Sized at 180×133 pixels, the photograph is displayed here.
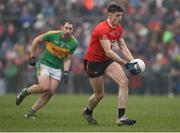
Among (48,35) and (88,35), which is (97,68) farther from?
(88,35)

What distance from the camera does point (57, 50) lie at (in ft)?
53.5

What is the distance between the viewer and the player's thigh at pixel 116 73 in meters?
14.1

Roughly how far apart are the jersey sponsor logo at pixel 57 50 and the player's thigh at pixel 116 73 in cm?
209


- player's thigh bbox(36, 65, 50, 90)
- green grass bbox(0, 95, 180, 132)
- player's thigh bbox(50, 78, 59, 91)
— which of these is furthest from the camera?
player's thigh bbox(50, 78, 59, 91)

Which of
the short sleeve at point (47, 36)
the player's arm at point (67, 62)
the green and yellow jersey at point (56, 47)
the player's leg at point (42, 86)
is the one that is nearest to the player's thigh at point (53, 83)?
the player's leg at point (42, 86)

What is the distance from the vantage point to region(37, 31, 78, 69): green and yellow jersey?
16188 mm

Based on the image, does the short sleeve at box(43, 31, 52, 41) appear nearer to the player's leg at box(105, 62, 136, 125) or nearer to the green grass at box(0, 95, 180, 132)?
the green grass at box(0, 95, 180, 132)

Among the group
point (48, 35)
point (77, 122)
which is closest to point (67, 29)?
point (48, 35)

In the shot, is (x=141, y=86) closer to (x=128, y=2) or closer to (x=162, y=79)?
(x=162, y=79)

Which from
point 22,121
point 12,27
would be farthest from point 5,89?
point 22,121

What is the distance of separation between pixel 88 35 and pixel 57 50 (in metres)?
14.3


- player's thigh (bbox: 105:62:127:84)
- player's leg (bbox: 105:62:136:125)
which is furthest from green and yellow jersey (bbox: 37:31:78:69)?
player's leg (bbox: 105:62:136:125)

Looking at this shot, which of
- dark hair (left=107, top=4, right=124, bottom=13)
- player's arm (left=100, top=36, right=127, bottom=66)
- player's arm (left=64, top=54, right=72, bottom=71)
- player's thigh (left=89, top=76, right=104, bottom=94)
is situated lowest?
player's thigh (left=89, top=76, right=104, bottom=94)

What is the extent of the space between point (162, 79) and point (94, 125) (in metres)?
15.6
